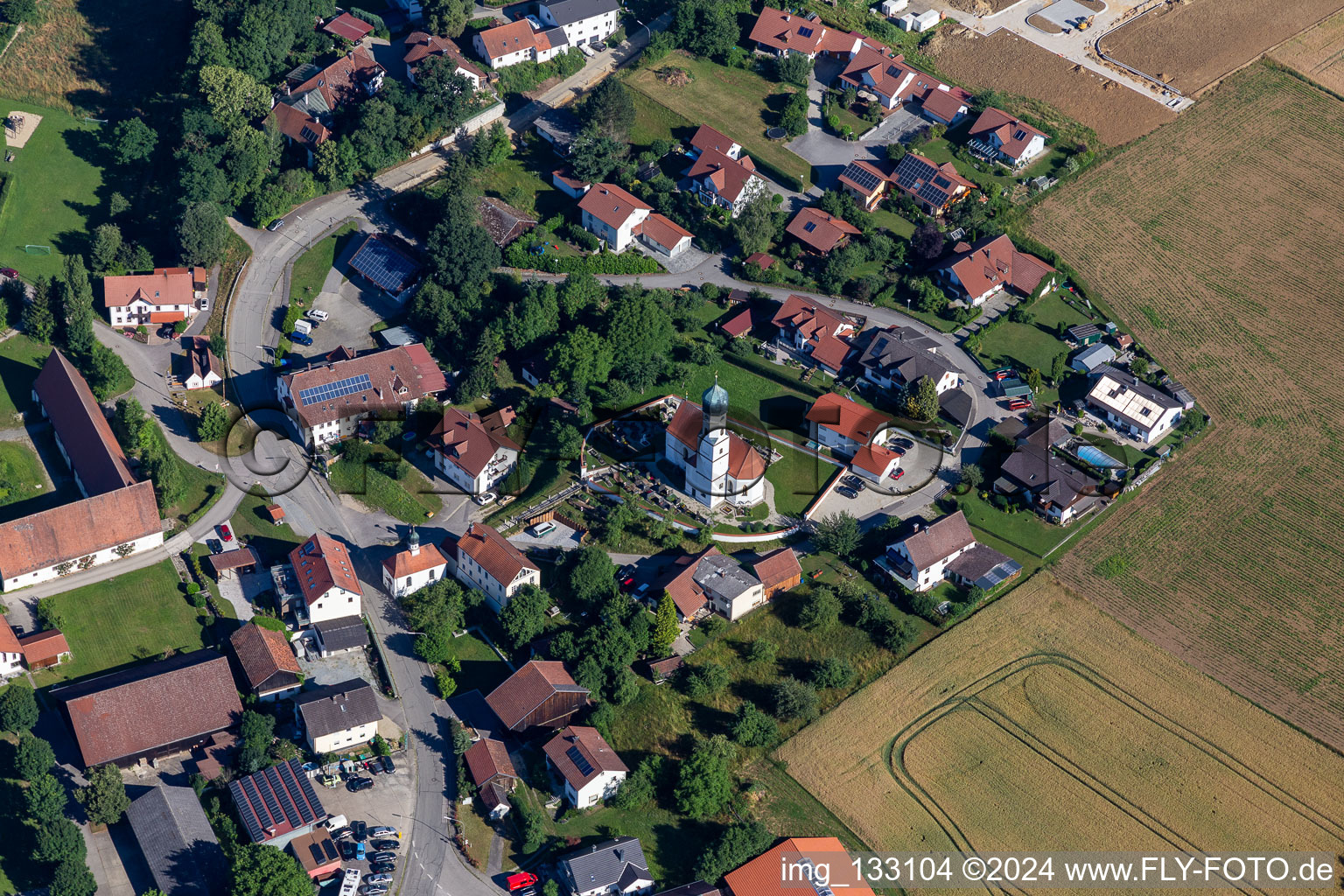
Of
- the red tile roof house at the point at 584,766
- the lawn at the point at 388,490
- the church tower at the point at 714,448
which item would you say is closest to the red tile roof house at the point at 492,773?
the red tile roof house at the point at 584,766

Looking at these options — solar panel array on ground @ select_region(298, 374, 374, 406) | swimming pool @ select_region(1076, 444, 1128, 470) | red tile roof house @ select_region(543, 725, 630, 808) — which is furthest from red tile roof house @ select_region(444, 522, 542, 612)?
swimming pool @ select_region(1076, 444, 1128, 470)

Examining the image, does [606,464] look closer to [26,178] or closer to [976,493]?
[976,493]

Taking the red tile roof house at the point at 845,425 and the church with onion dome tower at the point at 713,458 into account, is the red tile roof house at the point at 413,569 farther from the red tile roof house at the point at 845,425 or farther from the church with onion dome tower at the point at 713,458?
the red tile roof house at the point at 845,425

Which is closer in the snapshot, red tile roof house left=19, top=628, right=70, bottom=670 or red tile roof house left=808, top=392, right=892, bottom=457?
red tile roof house left=19, top=628, right=70, bottom=670

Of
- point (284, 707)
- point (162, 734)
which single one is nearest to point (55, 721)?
point (162, 734)

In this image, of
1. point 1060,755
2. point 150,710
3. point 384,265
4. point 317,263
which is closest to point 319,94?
point 317,263

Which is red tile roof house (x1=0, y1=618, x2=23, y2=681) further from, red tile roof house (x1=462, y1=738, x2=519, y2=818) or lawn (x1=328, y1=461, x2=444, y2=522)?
red tile roof house (x1=462, y1=738, x2=519, y2=818)
